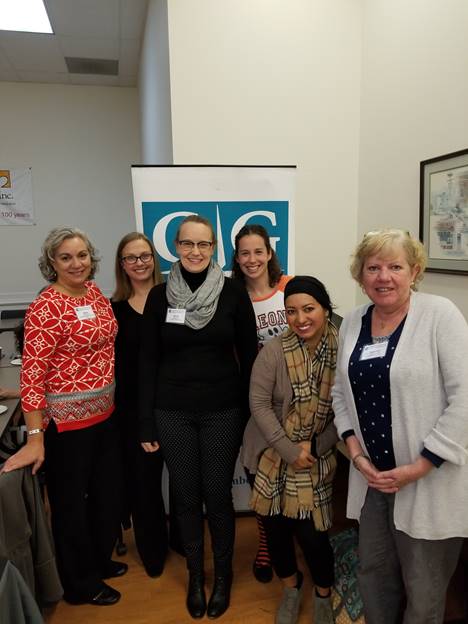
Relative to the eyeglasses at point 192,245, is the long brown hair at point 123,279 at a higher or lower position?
lower

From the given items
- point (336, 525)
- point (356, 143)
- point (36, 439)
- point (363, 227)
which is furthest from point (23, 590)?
point (356, 143)

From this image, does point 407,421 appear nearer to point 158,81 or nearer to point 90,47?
point 158,81

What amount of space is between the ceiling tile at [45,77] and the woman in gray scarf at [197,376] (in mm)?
4014

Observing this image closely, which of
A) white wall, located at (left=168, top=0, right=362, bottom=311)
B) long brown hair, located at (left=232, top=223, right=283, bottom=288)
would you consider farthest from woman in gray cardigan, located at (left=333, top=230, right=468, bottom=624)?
white wall, located at (left=168, top=0, right=362, bottom=311)

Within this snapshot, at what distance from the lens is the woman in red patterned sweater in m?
1.63

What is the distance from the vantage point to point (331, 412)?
1.61 metres

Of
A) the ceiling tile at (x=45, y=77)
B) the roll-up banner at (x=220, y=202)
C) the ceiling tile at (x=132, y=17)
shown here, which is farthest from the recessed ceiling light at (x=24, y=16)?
the roll-up banner at (x=220, y=202)

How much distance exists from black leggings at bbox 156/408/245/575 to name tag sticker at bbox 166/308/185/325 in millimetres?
348

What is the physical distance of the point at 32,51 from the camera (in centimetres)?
407

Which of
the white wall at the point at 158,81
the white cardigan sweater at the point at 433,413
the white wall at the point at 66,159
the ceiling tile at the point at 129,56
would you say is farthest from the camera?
the white wall at the point at 66,159

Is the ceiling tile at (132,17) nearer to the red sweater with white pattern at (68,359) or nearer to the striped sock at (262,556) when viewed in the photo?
the red sweater with white pattern at (68,359)

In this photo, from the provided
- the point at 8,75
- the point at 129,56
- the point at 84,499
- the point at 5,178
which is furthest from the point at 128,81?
the point at 84,499

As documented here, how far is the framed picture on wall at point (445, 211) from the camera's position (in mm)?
1873

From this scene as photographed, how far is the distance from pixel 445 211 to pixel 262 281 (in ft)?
2.89
